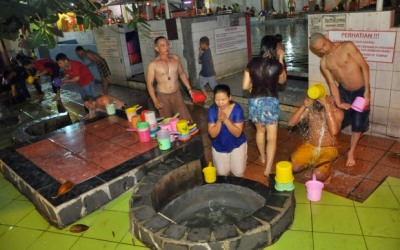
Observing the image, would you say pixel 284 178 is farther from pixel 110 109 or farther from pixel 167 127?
pixel 110 109

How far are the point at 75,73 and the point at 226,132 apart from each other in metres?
5.93

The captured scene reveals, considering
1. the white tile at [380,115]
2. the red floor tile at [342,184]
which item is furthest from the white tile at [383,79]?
the red floor tile at [342,184]

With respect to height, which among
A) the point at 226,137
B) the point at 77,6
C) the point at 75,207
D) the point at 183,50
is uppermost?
the point at 77,6

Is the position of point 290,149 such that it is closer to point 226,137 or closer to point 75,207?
point 226,137

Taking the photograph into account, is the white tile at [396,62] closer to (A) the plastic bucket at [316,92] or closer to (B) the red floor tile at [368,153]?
(B) the red floor tile at [368,153]

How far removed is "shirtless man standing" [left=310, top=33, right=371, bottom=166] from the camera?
5016 millimetres

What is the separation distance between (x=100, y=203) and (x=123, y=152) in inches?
40.4

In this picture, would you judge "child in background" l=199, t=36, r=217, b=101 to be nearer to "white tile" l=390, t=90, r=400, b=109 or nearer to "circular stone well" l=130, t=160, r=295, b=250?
"circular stone well" l=130, t=160, r=295, b=250

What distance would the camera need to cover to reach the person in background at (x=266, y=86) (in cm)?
480

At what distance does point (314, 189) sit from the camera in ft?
13.8

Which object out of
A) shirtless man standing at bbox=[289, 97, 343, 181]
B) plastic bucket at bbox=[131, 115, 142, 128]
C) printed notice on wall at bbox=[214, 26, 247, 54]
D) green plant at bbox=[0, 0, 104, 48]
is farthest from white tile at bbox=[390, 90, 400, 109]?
printed notice on wall at bbox=[214, 26, 247, 54]

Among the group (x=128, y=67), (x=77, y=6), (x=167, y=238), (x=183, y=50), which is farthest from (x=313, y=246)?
(x=128, y=67)

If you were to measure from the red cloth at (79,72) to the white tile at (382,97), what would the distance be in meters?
7.31

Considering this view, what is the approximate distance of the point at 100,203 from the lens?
14.3 feet
